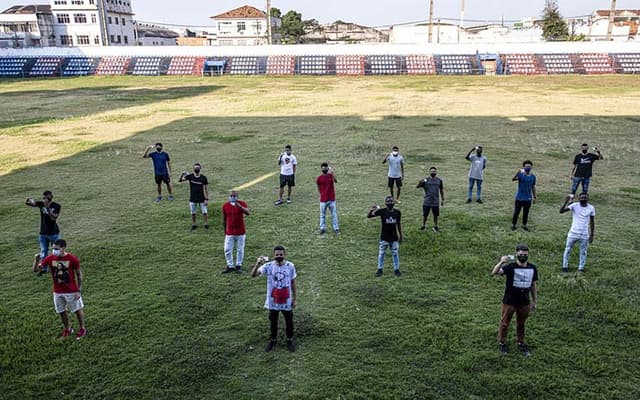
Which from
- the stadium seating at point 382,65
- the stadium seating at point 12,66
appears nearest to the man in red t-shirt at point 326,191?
the stadium seating at point 382,65

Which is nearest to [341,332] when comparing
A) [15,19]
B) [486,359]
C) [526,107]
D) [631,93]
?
[486,359]

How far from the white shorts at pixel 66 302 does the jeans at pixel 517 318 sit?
780 cm

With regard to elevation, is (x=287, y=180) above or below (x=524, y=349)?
above

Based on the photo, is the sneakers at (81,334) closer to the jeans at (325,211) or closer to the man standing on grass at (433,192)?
the jeans at (325,211)

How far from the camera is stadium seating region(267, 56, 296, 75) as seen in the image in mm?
62719

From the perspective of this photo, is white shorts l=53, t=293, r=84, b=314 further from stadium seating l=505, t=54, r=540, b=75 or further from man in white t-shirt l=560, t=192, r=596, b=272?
stadium seating l=505, t=54, r=540, b=75

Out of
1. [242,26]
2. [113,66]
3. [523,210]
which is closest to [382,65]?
[113,66]

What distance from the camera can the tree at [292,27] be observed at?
96.2 m

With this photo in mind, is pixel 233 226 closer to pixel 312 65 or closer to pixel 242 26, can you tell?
pixel 312 65

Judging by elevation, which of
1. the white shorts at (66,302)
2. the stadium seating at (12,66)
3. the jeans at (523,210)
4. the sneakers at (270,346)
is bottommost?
the sneakers at (270,346)

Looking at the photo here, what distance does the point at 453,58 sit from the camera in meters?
61.7

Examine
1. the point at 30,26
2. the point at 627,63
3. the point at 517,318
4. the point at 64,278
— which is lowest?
the point at 517,318

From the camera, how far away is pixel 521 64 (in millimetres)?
59625

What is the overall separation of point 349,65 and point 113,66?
30.3 m
